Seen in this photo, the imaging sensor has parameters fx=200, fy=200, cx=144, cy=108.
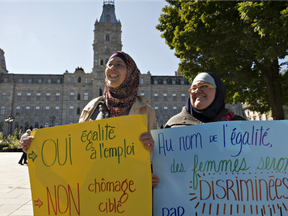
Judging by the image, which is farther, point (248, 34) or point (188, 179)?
point (248, 34)

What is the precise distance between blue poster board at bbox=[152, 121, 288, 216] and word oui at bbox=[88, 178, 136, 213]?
25 cm

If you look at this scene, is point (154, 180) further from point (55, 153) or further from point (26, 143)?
point (26, 143)

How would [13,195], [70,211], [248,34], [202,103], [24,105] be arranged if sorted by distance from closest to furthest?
1. [70,211]
2. [202,103]
3. [13,195]
4. [248,34]
5. [24,105]

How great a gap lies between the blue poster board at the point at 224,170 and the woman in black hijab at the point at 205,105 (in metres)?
0.26

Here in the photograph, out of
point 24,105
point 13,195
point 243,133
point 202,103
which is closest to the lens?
point 243,133

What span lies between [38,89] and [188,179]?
177ft

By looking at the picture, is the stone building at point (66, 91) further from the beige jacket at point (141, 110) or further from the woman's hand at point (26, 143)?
the woman's hand at point (26, 143)

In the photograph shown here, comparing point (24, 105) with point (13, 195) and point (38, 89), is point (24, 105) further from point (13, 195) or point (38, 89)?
point (13, 195)

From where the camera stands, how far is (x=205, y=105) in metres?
1.88

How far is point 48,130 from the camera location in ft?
5.57

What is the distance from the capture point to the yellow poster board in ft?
4.94

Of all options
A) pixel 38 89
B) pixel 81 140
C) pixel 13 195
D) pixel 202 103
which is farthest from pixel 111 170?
pixel 38 89

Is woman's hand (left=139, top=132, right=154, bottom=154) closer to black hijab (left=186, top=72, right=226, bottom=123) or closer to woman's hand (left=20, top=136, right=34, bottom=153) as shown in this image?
black hijab (left=186, top=72, right=226, bottom=123)

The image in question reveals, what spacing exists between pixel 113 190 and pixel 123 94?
0.87 m
